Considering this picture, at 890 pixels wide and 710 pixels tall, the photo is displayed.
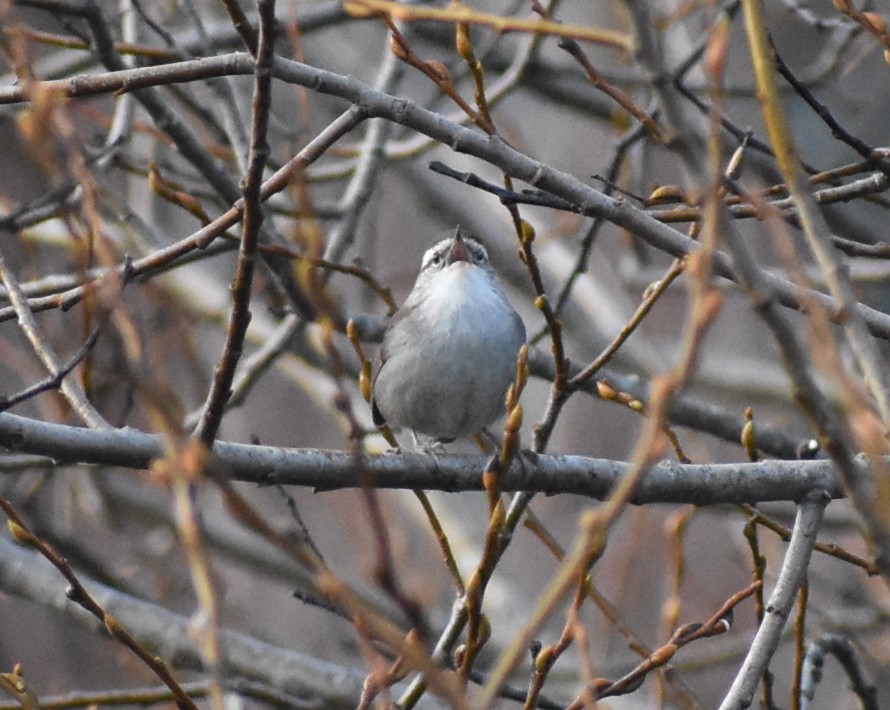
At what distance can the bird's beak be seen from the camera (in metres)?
5.00

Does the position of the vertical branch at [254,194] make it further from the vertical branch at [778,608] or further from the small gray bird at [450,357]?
the small gray bird at [450,357]

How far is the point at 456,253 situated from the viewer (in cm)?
500

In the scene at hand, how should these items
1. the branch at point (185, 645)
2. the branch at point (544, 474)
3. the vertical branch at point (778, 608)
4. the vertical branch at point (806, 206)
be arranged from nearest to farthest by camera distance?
the vertical branch at point (806, 206), the vertical branch at point (778, 608), the branch at point (544, 474), the branch at point (185, 645)

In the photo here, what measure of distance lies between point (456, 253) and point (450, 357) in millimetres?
655

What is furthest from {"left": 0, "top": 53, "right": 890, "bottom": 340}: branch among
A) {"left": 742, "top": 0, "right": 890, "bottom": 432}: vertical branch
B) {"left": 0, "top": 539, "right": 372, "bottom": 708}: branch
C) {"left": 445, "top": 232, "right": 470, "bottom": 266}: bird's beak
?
{"left": 0, "top": 539, "right": 372, "bottom": 708}: branch

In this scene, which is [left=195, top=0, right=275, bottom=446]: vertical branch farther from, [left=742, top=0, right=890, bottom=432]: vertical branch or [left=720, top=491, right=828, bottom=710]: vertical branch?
[left=720, top=491, right=828, bottom=710]: vertical branch

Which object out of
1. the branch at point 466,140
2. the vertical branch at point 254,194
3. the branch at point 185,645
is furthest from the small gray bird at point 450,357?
the vertical branch at point 254,194

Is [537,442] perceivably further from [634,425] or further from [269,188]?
[634,425]

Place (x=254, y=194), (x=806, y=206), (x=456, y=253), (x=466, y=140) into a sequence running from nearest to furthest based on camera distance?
(x=806, y=206)
(x=254, y=194)
(x=466, y=140)
(x=456, y=253)

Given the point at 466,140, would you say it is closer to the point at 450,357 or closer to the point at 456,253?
the point at 450,357

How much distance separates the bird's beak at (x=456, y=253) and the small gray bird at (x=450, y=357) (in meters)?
0.12

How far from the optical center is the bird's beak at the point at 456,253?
197 inches

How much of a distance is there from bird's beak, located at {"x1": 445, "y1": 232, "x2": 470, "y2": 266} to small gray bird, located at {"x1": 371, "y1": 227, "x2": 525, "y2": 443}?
12cm

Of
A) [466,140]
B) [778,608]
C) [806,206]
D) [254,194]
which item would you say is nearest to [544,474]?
[778,608]
